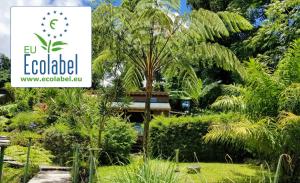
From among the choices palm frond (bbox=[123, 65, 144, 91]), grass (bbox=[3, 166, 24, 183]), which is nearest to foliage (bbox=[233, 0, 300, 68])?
palm frond (bbox=[123, 65, 144, 91])

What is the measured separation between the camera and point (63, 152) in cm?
1328

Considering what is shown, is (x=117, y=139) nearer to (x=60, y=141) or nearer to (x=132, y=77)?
(x=60, y=141)

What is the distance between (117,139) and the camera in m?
13.4

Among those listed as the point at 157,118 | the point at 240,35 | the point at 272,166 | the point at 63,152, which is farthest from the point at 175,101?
the point at 272,166

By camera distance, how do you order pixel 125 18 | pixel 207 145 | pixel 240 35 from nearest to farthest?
pixel 125 18 → pixel 207 145 → pixel 240 35

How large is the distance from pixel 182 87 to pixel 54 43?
3571 millimetres

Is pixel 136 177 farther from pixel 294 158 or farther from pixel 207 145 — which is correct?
pixel 207 145

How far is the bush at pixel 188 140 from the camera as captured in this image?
48.7ft

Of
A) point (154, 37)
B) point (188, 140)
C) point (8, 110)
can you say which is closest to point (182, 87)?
point (154, 37)

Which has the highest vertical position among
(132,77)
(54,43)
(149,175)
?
(54,43)

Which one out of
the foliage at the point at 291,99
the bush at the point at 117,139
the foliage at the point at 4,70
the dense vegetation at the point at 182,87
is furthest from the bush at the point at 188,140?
the foliage at the point at 4,70

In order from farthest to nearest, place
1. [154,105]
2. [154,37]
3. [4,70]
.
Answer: [4,70] < [154,105] < [154,37]

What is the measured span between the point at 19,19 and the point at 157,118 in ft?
20.0

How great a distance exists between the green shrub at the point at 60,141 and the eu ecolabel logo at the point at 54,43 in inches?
83.6
